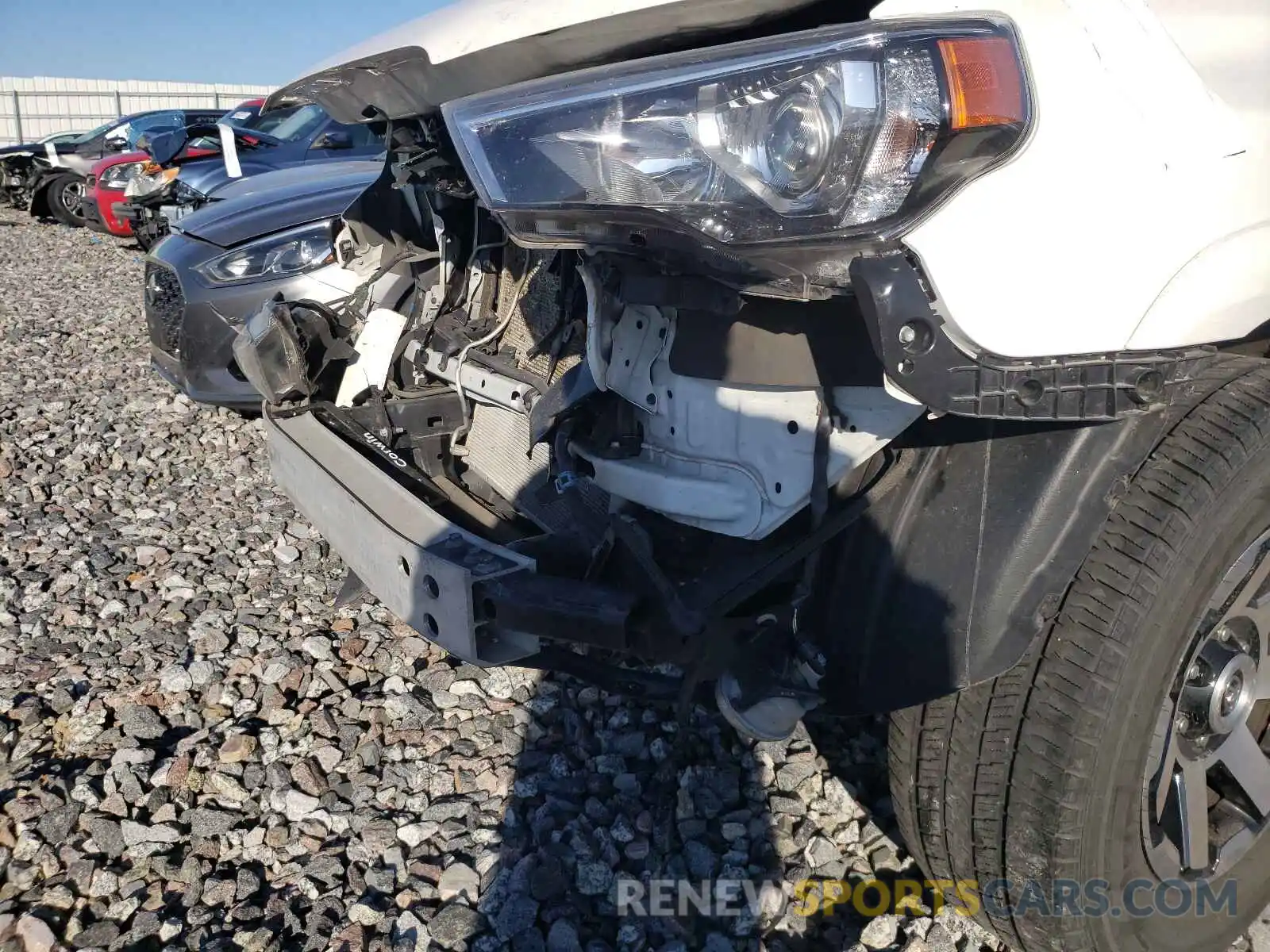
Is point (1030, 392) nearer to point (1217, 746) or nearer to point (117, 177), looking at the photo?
point (1217, 746)

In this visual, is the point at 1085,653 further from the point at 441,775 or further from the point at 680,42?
the point at 441,775

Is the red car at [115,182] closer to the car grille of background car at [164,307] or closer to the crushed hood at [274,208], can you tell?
the crushed hood at [274,208]

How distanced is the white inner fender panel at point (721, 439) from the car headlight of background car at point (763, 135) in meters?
0.32

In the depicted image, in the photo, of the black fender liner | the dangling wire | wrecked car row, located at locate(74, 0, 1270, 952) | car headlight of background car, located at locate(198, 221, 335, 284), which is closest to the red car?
car headlight of background car, located at locate(198, 221, 335, 284)

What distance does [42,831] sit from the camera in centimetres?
211

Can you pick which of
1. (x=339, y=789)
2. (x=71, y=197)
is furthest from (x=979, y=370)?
(x=71, y=197)

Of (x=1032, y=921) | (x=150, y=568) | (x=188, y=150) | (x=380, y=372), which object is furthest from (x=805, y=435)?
(x=188, y=150)

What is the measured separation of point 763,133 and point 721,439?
0.55 m

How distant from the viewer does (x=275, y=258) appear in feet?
13.8

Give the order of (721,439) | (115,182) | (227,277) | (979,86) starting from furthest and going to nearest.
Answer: (115,182)
(227,277)
(721,439)
(979,86)

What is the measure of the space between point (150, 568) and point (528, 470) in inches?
65.1

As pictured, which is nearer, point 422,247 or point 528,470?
point 528,470

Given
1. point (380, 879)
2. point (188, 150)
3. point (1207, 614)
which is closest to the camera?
point (1207, 614)

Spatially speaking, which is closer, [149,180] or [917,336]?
[917,336]
